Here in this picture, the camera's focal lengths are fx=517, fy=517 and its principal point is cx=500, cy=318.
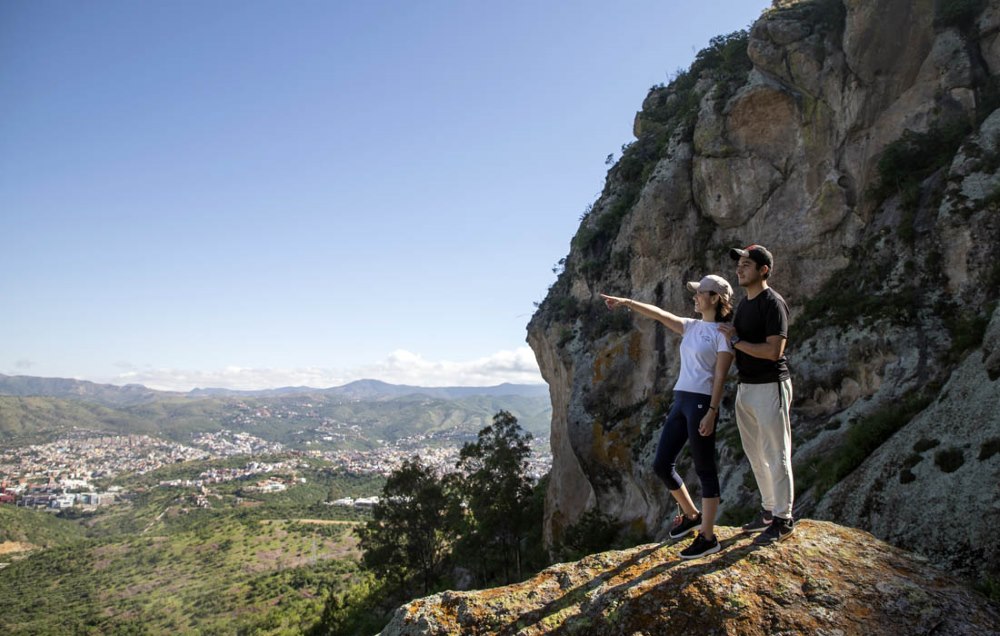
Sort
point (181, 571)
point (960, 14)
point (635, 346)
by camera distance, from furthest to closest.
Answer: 1. point (181, 571)
2. point (635, 346)
3. point (960, 14)

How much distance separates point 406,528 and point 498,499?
25.7 ft

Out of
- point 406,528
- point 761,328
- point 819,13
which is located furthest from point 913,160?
point 406,528

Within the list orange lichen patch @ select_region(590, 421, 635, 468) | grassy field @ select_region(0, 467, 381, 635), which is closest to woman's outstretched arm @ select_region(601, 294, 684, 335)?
orange lichen patch @ select_region(590, 421, 635, 468)

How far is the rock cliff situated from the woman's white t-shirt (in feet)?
6.43

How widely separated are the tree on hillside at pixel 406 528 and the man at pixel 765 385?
1450 inches

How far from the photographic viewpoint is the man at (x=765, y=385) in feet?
17.9

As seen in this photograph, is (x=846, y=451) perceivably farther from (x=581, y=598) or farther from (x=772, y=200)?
(x=772, y=200)

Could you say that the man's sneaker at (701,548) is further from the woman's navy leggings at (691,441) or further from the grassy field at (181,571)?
the grassy field at (181,571)

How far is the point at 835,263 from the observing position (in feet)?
67.7

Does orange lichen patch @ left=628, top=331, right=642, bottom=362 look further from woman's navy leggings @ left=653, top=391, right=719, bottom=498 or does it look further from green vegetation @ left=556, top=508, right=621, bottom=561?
woman's navy leggings @ left=653, top=391, right=719, bottom=498

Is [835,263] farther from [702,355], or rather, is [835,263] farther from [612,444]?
[702,355]

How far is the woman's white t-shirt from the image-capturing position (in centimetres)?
585

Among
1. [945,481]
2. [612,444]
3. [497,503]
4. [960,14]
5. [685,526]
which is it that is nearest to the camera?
[685,526]

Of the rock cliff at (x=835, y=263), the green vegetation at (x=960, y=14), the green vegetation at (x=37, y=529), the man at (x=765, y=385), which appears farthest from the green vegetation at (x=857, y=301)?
the green vegetation at (x=37, y=529)
